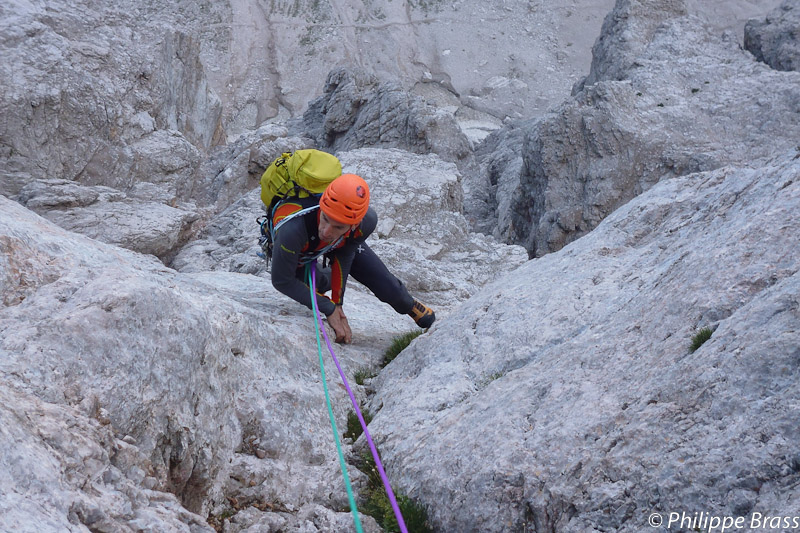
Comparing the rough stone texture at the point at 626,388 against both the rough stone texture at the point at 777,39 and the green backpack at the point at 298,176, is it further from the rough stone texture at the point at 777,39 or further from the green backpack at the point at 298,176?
the rough stone texture at the point at 777,39

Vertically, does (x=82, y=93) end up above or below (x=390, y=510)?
above

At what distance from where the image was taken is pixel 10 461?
9.89 ft

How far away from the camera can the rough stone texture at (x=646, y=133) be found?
21375 millimetres

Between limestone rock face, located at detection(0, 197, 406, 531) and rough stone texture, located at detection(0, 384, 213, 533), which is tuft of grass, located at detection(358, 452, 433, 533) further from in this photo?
rough stone texture, located at detection(0, 384, 213, 533)

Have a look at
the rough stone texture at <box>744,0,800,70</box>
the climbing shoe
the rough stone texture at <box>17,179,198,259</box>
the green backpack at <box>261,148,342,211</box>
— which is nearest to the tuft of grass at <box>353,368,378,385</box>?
the climbing shoe

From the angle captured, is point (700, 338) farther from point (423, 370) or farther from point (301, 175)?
point (301, 175)

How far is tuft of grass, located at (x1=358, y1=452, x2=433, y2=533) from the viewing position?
4.40m

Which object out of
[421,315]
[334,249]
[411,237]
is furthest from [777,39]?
[334,249]

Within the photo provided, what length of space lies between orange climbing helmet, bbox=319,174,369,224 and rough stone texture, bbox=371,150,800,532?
5.34 ft

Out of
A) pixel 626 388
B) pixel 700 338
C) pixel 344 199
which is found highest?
pixel 344 199

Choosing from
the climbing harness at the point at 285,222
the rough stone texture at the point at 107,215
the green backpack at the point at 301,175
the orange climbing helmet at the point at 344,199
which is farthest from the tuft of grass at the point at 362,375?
the rough stone texture at the point at 107,215

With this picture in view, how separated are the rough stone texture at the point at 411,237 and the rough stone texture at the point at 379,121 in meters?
12.7

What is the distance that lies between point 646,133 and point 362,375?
18632 millimetres

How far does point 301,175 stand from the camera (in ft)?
23.7
